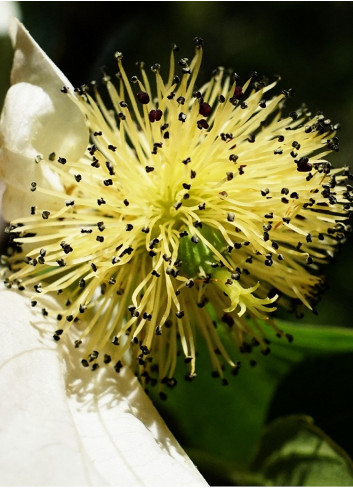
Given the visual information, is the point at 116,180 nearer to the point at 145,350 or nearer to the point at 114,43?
the point at 145,350

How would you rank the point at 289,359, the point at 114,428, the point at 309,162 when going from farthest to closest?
the point at 289,359, the point at 309,162, the point at 114,428

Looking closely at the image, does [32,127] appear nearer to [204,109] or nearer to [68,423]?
[204,109]

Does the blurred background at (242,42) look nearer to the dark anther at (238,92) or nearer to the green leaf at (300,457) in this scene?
the green leaf at (300,457)

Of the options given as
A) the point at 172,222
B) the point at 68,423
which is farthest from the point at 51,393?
the point at 172,222

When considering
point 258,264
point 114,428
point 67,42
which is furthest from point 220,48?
point 114,428

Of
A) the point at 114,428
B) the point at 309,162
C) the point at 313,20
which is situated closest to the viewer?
the point at 114,428

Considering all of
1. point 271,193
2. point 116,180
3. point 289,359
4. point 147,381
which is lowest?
point 289,359
